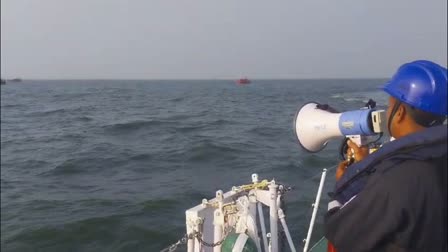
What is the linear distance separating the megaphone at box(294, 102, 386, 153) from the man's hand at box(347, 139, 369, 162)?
64 mm

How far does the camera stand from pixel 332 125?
3359 mm

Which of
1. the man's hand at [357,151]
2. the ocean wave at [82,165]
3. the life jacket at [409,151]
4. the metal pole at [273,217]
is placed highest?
the life jacket at [409,151]

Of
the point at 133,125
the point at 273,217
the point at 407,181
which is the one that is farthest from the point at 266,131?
the point at 407,181

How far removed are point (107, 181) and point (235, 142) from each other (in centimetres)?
652

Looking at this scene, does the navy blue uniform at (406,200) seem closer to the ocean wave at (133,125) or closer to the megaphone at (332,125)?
the megaphone at (332,125)

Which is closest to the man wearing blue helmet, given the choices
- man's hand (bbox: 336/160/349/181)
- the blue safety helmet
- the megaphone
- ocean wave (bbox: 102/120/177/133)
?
the blue safety helmet

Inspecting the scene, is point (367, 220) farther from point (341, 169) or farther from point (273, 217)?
point (273, 217)

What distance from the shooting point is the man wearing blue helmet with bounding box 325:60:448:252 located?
7.14 feet

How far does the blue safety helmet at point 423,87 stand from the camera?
2291mm

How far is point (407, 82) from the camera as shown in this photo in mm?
2375

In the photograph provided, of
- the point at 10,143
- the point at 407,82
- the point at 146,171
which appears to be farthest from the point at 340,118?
the point at 10,143

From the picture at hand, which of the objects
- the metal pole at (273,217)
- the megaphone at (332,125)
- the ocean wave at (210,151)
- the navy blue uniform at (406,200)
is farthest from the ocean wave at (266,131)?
the navy blue uniform at (406,200)

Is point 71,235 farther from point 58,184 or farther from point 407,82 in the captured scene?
point 407,82

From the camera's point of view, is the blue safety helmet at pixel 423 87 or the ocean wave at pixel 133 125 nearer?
the blue safety helmet at pixel 423 87
